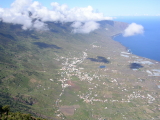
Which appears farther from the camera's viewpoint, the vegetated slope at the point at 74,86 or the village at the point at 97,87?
the village at the point at 97,87

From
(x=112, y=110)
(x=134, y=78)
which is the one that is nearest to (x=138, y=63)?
(x=134, y=78)

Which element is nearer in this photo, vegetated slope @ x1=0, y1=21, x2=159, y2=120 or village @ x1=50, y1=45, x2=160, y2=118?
vegetated slope @ x1=0, y1=21, x2=159, y2=120

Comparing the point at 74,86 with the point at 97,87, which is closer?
the point at 74,86

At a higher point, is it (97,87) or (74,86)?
(97,87)

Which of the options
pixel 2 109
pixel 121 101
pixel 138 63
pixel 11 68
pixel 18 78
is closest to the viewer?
pixel 2 109

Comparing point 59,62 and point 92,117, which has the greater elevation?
point 59,62

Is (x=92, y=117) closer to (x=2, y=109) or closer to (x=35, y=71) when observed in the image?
(x=2, y=109)

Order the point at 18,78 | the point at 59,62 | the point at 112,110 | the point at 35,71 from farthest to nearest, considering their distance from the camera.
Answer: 1. the point at 59,62
2. the point at 35,71
3. the point at 18,78
4. the point at 112,110

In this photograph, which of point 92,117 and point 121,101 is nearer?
point 92,117
